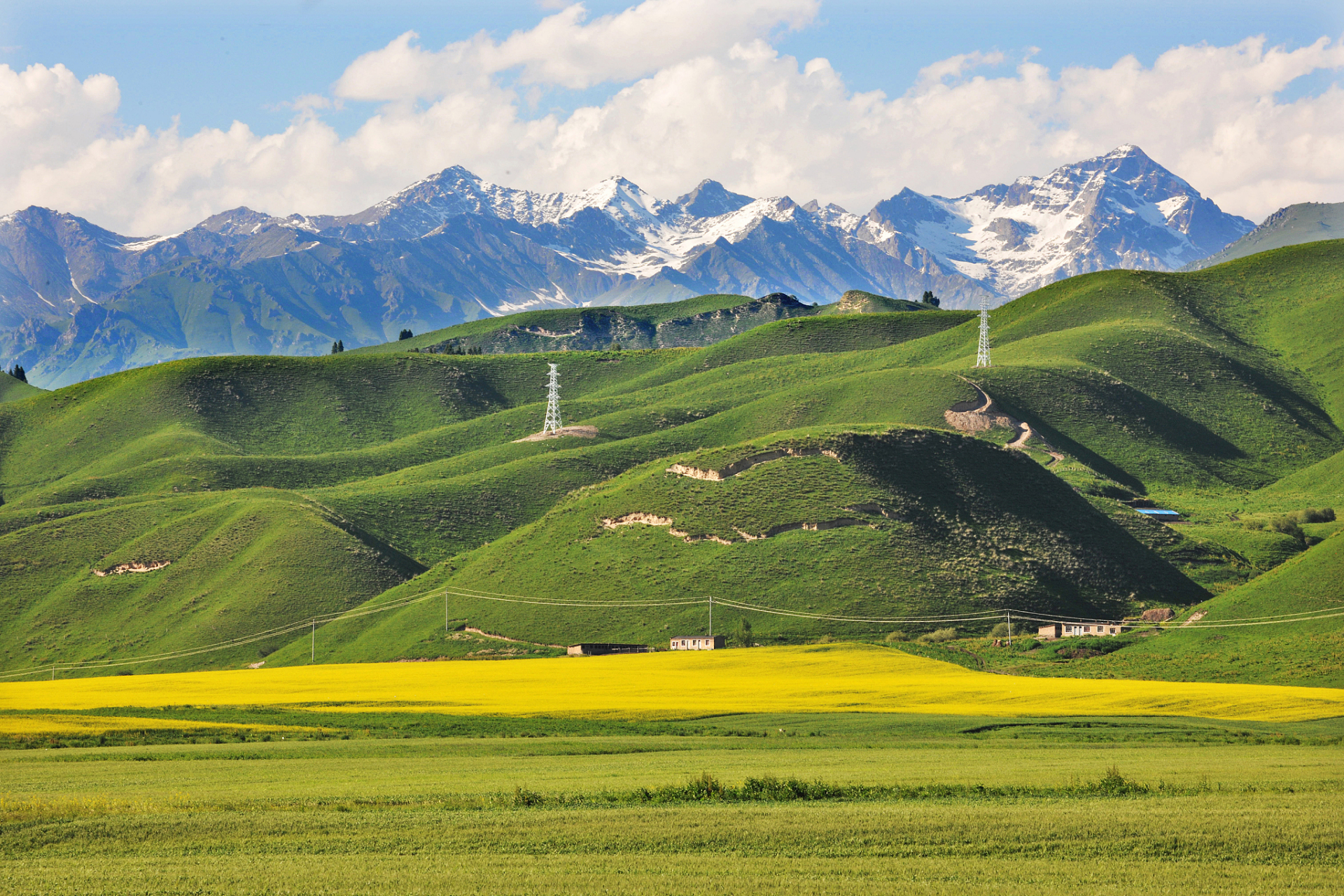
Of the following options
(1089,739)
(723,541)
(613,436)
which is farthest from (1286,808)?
(613,436)

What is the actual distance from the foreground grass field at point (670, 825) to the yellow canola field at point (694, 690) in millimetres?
16912

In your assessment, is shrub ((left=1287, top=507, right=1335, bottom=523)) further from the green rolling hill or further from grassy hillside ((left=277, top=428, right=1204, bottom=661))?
grassy hillside ((left=277, top=428, right=1204, bottom=661))

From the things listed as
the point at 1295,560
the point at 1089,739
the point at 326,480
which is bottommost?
the point at 1089,739

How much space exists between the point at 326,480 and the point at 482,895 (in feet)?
574

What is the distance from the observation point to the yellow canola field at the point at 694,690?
58.7 metres

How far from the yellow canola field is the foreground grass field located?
16.9 metres

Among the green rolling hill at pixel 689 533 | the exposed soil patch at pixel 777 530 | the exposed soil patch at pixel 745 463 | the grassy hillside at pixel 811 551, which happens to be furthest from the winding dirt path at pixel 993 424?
the exposed soil patch at pixel 777 530

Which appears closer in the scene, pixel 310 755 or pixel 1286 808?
pixel 1286 808

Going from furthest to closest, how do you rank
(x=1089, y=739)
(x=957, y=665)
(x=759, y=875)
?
1. (x=957, y=665)
2. (x=1089, y=739)
3. (x=759, y=875)

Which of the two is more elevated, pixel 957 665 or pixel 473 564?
pixel 473 564

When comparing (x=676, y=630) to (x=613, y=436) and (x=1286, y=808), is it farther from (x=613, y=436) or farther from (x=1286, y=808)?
(x=613, y=436)

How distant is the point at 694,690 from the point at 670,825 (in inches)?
1584

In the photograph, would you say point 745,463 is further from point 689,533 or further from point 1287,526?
point 1287,526

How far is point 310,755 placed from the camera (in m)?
43.0
